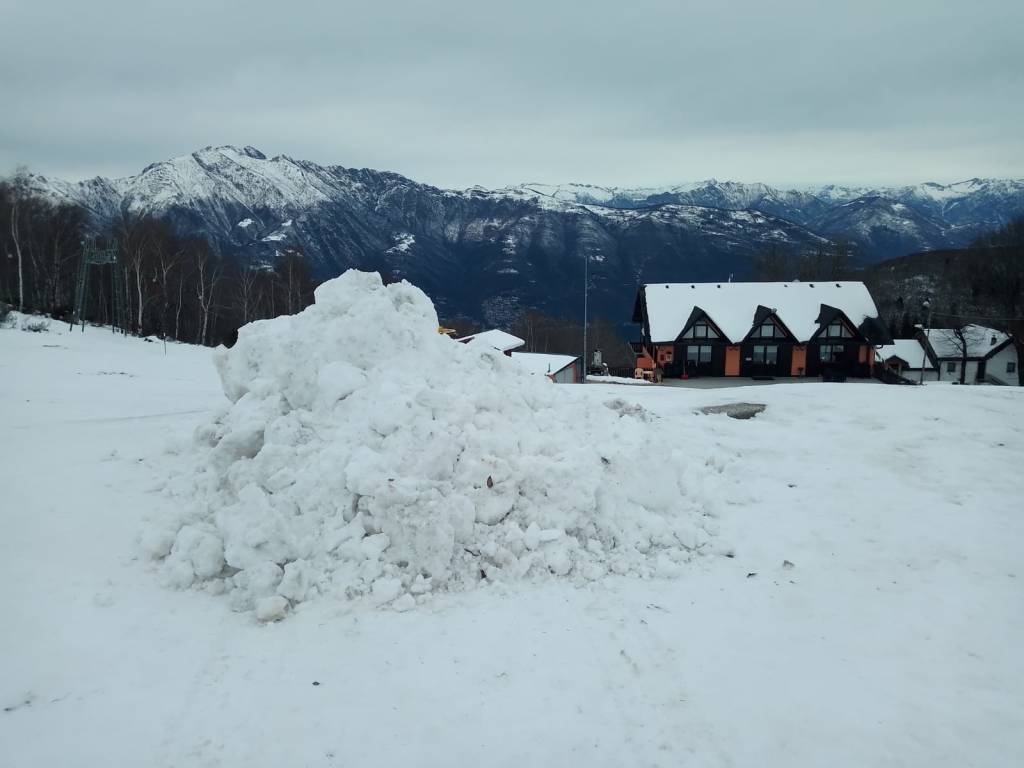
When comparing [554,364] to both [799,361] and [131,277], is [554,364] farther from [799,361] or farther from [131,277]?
[131,277]

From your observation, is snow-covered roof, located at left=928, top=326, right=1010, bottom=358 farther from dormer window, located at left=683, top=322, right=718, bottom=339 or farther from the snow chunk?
the snow chunk

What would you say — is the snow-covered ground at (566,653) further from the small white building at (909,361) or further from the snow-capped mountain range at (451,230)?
the snow-capped mountain range at (451,230)

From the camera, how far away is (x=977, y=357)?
1500 inches

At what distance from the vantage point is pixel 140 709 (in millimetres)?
3486

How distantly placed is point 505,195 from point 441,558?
18445 cm

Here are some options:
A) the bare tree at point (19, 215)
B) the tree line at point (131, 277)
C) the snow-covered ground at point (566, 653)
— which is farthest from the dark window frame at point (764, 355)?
the bare tree at point (19, 215)

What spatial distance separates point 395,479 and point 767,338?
28.6 metres

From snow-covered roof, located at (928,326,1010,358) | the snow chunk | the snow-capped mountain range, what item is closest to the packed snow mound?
the snow chunk

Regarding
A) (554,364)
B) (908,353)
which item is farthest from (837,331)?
(554,364)

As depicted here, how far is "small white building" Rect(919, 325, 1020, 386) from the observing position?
37844mm

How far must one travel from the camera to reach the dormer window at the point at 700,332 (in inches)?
1177

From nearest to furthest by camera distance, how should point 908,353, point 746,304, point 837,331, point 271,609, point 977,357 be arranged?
point 271,609 → point 837,331 → point 746,304 → point 977,357 → point 908,353

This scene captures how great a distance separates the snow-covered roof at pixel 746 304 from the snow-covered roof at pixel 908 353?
8467 mm

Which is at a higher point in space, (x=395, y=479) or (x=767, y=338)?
(x=767, y=338)
